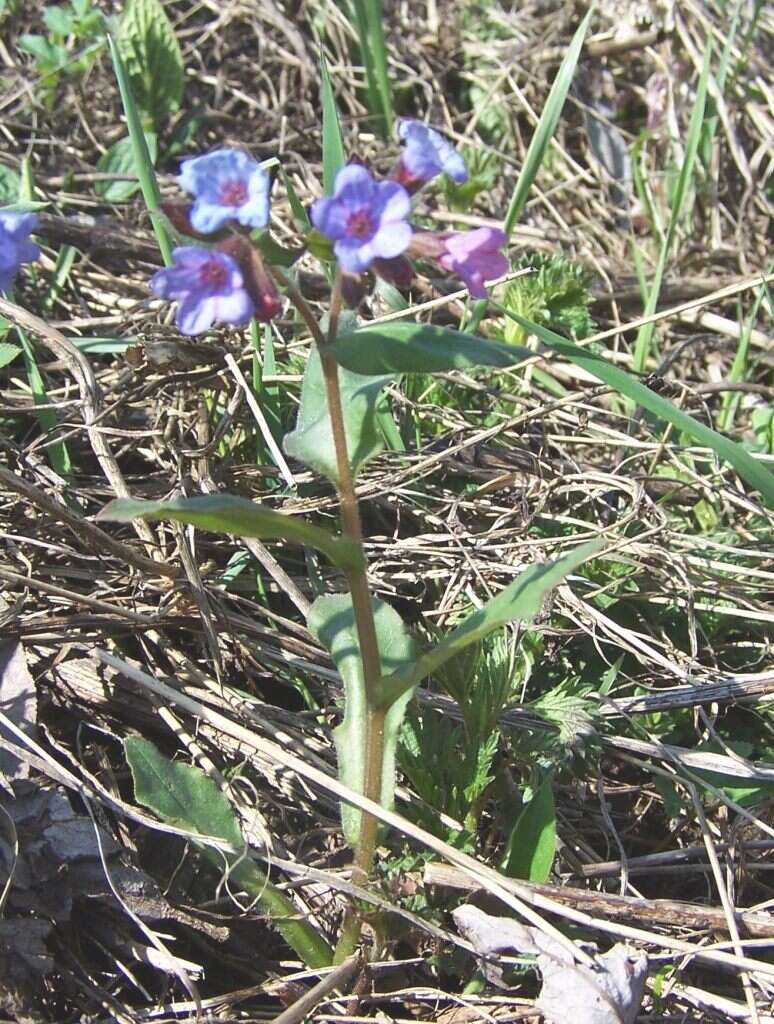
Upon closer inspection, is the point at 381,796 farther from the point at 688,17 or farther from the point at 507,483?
the point at 688,17

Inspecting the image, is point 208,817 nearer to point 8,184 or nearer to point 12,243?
point 12,243

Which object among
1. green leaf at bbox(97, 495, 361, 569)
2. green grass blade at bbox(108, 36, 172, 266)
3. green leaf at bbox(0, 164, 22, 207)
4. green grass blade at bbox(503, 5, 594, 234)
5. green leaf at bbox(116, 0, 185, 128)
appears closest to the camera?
green leaf at bbox(97, 495, 361, 569)

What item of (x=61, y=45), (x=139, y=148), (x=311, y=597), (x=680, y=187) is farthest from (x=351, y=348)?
(x=61, y=45)

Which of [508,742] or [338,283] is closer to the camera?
[338,283]

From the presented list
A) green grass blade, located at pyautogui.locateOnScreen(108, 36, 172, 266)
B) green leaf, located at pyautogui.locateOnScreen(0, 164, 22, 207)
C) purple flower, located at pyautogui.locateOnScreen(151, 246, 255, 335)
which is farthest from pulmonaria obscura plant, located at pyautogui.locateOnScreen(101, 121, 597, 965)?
green leaf, located at pyautogui.locateOnScreen(0, 164, 22, 207)

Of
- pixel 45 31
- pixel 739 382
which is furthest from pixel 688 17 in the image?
pixel 45 31

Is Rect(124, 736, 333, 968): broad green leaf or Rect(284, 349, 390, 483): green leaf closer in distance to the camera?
Rect(284, 349, 390, 483): green leaf

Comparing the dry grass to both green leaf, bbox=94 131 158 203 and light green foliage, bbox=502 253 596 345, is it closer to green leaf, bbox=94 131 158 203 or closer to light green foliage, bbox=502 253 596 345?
green leaf, bbox=94 131 158 203
